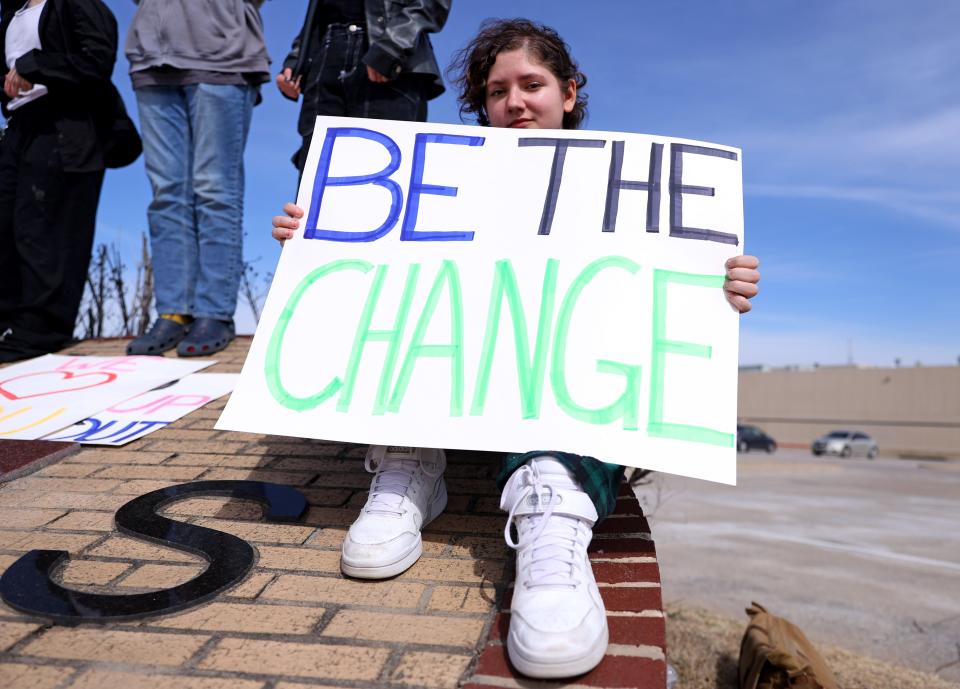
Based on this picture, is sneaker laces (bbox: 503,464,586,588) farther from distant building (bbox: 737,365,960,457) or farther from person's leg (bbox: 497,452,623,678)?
distant building (bbox: 737,365,960,457)

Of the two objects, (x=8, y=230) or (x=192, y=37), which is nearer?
(x=192, y=37)

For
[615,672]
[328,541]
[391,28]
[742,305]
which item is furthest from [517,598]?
[391,28]

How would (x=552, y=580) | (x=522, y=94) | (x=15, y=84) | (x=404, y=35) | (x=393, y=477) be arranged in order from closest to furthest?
(x=552, y=580)
(x=393, y=477)
(x=522, y=94)
(x=404, y=35)
(x=15, y=84)

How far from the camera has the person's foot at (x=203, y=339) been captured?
11.9ft

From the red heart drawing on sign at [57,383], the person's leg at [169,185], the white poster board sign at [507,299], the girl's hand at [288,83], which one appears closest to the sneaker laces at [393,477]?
the white poster board sign at [507,299]

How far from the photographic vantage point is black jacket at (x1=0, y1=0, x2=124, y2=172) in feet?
11.1

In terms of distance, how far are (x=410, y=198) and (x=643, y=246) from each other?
0.68m

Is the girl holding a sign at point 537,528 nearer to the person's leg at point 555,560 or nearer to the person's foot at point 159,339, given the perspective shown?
the person's leg at point 555,560

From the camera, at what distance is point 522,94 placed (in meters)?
2.29

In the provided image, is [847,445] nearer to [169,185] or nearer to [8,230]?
[169,185]

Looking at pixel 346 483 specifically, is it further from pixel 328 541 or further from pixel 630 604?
pixel 630 604

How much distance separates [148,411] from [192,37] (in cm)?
188

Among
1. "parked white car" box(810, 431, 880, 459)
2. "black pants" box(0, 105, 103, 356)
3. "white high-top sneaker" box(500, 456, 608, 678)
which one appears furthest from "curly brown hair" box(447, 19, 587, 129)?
"parked white car" box(810, 431, 880, 459)

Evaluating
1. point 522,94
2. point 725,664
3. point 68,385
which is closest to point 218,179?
point 68,385
